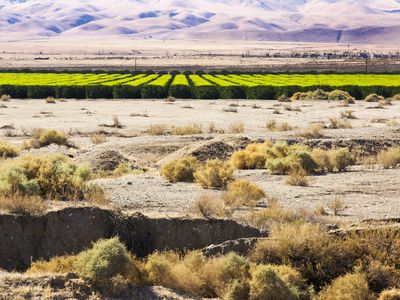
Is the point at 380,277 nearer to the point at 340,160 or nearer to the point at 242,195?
the point at 242,195

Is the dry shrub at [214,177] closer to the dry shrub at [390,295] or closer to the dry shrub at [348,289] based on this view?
the dry shrub at [348,289]

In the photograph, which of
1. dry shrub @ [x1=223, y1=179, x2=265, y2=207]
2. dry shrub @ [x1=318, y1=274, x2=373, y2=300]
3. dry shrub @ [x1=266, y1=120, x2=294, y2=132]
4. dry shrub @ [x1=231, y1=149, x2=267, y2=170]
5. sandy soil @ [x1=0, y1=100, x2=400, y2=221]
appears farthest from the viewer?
dry shrub @ [x1=266, y1=120, x2=294, y2=132]

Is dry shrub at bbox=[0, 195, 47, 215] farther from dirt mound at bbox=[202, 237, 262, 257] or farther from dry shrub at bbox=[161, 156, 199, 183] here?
dry shrub at bbox=[161, 156, 199, 183]

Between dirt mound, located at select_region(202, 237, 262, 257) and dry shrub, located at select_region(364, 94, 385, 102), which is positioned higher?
dry shrub, located at select_region(364, 94, 385, 102)

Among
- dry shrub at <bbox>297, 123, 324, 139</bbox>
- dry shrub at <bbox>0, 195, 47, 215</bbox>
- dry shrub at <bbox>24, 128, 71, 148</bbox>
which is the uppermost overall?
dry shrub at <bbox>0, 195, 47, 215</bbox>

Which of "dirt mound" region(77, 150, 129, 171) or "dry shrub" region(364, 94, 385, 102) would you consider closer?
"dirt mound" region(77, 150, 129, 171)

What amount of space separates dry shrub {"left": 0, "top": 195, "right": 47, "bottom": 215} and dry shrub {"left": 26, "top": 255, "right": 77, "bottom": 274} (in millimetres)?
1307

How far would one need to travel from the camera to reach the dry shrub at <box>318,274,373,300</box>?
11.3 m

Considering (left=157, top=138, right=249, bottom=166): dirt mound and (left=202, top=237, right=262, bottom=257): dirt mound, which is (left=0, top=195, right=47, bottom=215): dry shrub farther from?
(left=157, top=138, right=249, bottom=166): dirt mound

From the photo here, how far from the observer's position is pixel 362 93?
59906mm

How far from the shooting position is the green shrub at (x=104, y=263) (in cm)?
1103

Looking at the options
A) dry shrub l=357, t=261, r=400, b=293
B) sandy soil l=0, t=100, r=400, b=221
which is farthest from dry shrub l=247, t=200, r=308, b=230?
dry shrub l=357, t=261, r=400, b=293

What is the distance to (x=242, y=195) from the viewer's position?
1642cm

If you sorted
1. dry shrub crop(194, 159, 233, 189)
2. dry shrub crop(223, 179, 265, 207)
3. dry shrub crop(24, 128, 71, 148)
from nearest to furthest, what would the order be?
dry shrub crop(223, 179, 265, 207)
dry shrub crop(194, 159, 233, 189)
dry shrub crop(24, 128, 71, 148)
